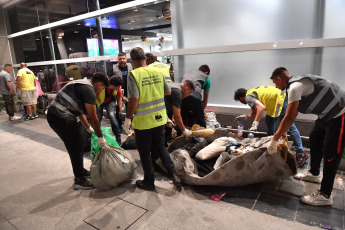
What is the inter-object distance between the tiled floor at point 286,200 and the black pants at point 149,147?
46 centimetres

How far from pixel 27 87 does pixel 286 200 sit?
702cm

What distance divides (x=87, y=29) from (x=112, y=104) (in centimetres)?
477

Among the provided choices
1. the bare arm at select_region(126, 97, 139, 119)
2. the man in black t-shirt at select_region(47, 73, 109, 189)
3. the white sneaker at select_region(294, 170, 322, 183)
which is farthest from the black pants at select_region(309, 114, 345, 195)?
the man in black t-shirt at select_region(47, 73, 109, 189)

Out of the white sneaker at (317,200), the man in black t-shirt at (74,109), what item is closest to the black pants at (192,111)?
the man in black t-shirt at (74,109)

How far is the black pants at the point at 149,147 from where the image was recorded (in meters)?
2.63

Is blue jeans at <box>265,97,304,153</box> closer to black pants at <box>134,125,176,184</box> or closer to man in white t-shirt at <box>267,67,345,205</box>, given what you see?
man in white t-shirt at <box>267,67,345,205</box>

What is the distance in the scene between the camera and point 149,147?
270 cm

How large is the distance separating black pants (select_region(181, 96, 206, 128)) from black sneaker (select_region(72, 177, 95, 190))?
1.69 metres

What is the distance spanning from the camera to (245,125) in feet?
14.6

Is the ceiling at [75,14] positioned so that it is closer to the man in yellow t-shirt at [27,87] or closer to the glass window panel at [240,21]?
the man in yellow t-shirt at [27,87]

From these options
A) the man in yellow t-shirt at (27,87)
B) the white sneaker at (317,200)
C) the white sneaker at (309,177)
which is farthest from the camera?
the man in yellow t-shirt at (27,87)

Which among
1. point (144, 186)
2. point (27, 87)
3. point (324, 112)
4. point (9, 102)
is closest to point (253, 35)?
point (324, 112)

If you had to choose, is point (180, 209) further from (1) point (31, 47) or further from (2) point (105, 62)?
(1) point (31, 47)

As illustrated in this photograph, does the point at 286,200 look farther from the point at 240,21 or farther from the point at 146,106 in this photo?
the point at 240,21
